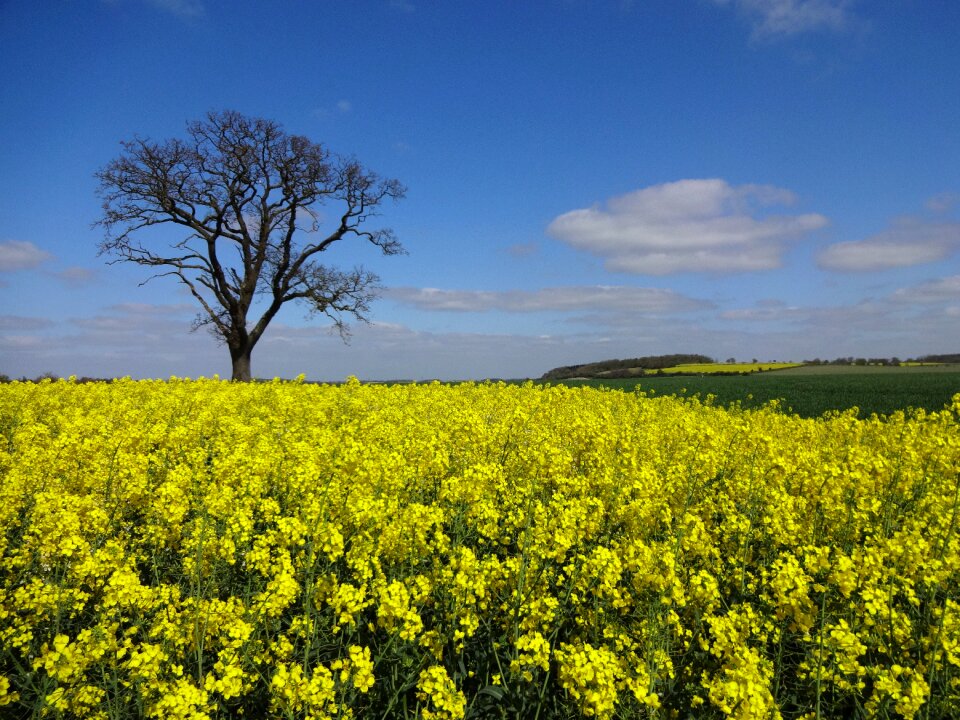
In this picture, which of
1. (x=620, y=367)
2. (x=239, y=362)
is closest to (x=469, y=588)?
(x=239, y=362)

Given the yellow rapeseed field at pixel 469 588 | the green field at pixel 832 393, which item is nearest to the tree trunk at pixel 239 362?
the green field at pixel 832 393

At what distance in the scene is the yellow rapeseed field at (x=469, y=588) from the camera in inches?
134

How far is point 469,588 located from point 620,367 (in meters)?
51.2

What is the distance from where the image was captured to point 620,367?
5322cm

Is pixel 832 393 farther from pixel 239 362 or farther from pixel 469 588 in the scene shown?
pixel 239 362

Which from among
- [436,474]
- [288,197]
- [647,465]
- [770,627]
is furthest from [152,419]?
[288,197]

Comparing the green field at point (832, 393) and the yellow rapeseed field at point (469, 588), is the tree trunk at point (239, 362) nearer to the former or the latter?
the green field at point (832, 393)

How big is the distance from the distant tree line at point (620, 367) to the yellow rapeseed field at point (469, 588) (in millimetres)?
41711

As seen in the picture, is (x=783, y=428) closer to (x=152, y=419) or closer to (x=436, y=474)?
(x=436, y=474)

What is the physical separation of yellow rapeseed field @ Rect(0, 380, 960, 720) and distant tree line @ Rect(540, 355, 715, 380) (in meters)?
41.7

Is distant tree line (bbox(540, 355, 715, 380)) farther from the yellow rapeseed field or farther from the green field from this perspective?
the yellow rapeseed field

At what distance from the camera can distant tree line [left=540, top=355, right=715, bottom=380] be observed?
4975cm

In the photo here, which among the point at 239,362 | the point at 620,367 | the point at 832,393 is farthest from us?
the point at 620,367

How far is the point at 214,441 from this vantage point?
8766 millimetres
